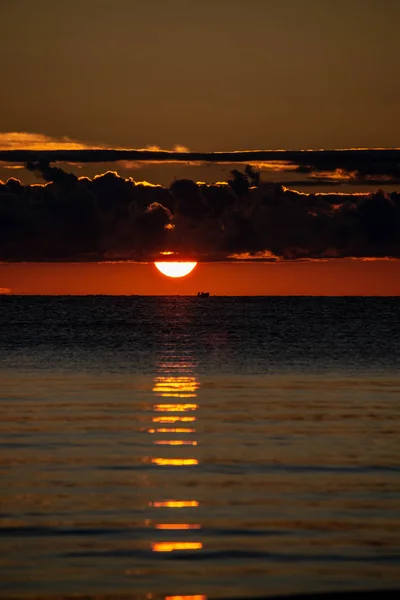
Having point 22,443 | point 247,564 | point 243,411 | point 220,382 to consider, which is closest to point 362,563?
point 247,564

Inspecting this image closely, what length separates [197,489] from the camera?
24531 mm

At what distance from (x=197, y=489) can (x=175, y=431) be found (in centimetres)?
971

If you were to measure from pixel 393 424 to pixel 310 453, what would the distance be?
6148mm

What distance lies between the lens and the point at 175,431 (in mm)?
34219

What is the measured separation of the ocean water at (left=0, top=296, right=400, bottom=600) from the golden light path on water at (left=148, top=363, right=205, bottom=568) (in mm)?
65

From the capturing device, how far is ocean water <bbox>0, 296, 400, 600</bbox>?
17719 mm

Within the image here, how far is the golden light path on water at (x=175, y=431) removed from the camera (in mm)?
19625

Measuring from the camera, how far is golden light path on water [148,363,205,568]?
19625mm

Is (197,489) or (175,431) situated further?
(175,431)

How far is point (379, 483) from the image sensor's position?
25.0 metres

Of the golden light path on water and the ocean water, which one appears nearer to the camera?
the ocean water

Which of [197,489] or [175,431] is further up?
[175,431]

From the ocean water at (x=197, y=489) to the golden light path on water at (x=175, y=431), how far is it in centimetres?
7

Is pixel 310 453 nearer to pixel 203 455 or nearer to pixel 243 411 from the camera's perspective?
pixel 203 455
